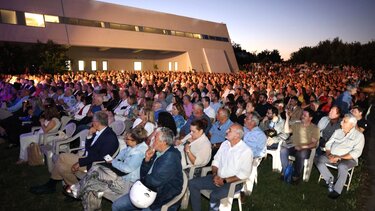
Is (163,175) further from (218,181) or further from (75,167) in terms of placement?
(75,167)

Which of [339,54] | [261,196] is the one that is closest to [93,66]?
[261,196]

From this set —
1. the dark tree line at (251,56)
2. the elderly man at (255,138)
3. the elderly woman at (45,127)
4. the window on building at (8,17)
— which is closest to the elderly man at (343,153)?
the elderly man at (255,138)

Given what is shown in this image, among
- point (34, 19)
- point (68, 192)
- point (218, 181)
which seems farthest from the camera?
point (34, 19)

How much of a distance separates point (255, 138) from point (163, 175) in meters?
2.39

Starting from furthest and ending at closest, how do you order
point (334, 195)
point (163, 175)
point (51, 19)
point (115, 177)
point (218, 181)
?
point (51, 19) → point (334, 195) → point (218, 181) → point (115, 177) → point (163, 175)

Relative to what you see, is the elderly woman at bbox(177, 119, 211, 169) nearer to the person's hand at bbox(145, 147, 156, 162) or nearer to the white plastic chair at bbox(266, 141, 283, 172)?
the person's hand at bbox(145, 147, 156, 162)

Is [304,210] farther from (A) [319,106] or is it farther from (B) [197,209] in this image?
(A) [319,106]

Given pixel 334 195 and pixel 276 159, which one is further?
pixel 276 159

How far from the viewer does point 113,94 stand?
10391 mm

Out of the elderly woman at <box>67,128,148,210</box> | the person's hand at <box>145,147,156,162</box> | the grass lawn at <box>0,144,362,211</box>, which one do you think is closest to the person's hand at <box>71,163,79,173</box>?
the elderly woman at <box>67,128,148,210</box>

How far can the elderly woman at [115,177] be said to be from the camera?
12.9 feet

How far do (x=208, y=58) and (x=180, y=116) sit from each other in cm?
3281

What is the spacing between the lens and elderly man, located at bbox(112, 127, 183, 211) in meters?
3.38

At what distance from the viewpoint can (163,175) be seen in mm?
3367
